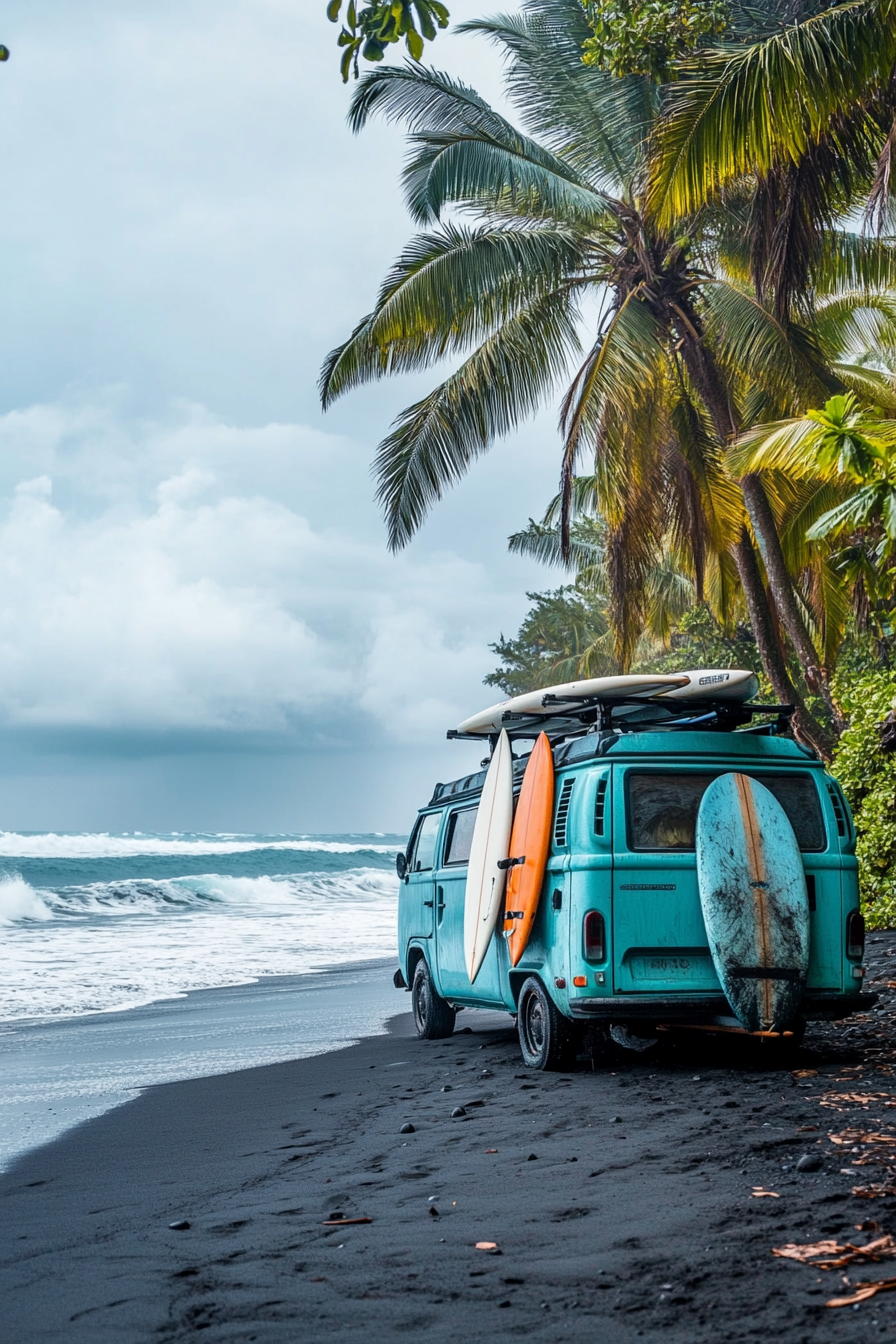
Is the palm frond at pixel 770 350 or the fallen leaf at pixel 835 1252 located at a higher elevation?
the palm frond at pixel 770 350

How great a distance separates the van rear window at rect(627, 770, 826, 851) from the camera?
6.94 m

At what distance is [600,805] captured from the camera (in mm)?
6871

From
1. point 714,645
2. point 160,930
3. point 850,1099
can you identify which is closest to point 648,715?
point 850,1099

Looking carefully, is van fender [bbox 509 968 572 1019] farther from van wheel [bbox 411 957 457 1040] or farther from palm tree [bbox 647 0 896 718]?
palm tree [bbox 647 0 896 718]

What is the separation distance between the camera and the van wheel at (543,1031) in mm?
7156

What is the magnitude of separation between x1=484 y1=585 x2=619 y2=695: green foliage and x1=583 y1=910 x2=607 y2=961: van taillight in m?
27.2

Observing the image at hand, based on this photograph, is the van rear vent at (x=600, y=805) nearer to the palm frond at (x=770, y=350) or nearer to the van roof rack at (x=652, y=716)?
the van roof rack at (x=652, y=716)

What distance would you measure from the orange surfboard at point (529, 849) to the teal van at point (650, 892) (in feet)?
0.23

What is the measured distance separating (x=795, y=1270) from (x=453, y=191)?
12774mm

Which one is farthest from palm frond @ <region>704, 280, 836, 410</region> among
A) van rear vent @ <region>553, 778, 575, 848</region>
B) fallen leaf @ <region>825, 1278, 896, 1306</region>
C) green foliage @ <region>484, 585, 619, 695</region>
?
green foliage @ <region>484, 585, 619, 695</region>

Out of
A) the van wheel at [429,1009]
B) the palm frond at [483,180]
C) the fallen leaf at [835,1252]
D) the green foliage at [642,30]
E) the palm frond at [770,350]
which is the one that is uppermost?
the palm frond at [483,180]

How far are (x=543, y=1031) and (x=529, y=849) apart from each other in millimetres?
1085

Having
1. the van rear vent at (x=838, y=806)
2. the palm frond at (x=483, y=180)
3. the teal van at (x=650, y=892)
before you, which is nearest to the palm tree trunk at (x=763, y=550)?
the palm frond at (x=483, y=180)

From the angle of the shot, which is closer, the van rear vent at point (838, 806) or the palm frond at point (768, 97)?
the van rear vent at point (838, 806)
